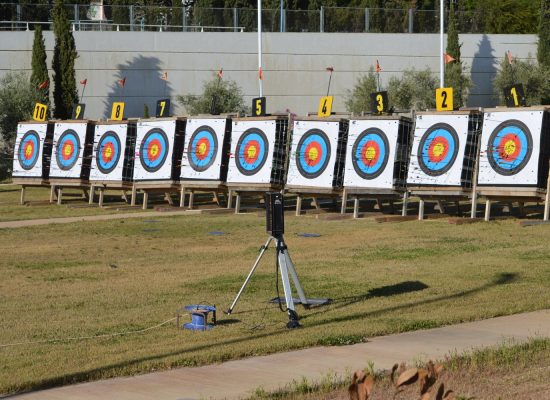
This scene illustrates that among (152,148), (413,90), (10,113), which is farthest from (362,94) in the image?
(152,148)

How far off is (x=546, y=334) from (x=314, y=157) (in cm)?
1578

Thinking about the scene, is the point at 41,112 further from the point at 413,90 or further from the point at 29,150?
the point at 413,90

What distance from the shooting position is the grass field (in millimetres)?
10656

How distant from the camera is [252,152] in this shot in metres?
27.9

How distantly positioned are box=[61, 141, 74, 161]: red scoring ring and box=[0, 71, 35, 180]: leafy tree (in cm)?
1137

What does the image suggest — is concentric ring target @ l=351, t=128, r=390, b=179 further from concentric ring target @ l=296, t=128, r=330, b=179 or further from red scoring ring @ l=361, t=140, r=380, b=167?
concentric ring target @ l=296, t=128, r=330, b=179

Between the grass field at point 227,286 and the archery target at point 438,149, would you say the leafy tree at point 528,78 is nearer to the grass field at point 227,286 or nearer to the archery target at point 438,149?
the archery target at point 438,149

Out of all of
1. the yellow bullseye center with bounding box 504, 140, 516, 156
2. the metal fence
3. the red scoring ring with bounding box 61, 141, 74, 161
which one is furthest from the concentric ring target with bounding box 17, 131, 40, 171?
the metal fence

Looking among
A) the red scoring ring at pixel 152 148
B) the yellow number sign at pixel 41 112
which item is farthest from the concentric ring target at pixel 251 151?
the yellow number sign at pixel 41 112

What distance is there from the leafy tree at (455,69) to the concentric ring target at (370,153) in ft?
92.2

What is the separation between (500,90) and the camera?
55.3 meters

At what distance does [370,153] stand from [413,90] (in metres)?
28.2

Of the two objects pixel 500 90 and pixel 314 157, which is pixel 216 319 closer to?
pixel 314 157

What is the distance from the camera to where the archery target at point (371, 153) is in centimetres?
2511
